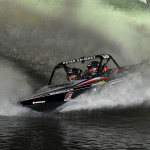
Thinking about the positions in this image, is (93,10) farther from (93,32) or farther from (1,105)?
(1,105)

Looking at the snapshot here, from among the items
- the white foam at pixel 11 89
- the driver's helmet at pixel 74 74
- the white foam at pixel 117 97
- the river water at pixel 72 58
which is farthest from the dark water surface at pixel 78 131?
the driver's helmet at pixel 74 74

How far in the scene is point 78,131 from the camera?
643 cm

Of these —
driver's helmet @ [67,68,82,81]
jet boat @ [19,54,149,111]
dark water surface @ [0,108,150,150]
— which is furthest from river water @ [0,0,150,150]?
driver's helmet @ [67,68,82,81]

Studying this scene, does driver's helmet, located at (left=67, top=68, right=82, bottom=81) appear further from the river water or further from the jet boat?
the river water

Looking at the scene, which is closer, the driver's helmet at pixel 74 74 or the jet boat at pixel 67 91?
the jet boat at pixel 67 91

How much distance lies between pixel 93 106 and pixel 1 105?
3.38 meters

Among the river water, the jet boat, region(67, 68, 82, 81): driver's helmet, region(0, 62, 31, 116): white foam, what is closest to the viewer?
the river water

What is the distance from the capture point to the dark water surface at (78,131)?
5.30 m

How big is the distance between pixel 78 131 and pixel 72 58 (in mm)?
15541

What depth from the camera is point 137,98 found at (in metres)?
10.0

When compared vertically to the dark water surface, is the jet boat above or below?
above

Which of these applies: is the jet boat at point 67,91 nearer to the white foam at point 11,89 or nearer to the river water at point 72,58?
the river water at point 72,58

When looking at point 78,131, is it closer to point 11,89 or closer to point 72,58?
point 11,89

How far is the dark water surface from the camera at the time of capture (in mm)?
5301
